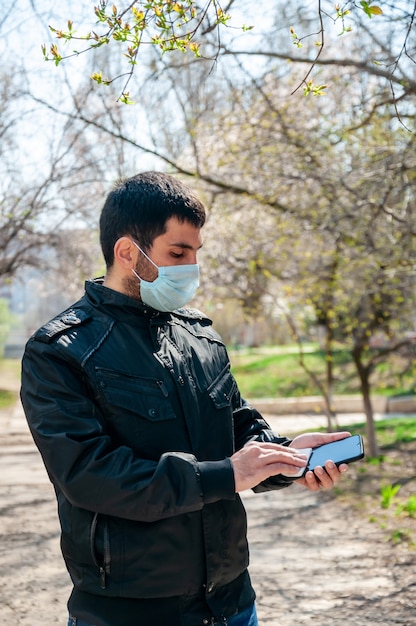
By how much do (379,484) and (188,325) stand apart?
7.31 m

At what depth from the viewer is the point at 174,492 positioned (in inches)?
75.8

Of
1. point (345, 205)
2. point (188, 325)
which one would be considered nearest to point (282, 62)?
point (345, 205)

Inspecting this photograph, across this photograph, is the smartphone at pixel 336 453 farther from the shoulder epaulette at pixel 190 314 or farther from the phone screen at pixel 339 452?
the shoulder epaulette at pixel 190 314

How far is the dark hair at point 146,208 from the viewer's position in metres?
2.19

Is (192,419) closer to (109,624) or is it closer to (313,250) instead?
(109,624)

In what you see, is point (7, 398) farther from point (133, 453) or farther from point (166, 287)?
point (133, 453)

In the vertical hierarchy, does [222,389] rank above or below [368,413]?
above

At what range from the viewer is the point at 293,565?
596 centimetres

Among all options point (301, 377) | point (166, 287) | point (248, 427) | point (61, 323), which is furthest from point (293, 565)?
point (301, 377)

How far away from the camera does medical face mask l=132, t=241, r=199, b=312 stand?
225 centimetres

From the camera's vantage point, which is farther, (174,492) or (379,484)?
(379,484)

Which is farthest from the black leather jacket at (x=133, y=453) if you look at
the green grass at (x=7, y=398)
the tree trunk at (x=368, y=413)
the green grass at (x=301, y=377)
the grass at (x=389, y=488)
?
the green grass at (x=7, y=398)

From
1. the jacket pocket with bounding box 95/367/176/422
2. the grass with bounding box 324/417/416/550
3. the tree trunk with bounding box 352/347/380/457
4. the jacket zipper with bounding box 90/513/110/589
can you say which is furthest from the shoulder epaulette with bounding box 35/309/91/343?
the tree trunk with bounding box 352/347/380/457

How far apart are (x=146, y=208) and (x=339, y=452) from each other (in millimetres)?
858
